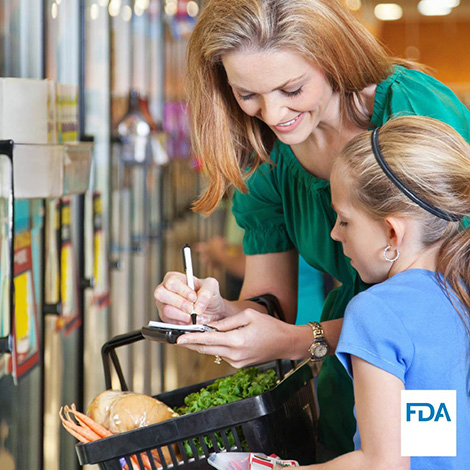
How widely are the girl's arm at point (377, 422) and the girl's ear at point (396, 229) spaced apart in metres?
0.25

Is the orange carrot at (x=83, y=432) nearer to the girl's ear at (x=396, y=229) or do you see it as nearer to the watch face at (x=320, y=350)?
the watch face at (x=320, y=350)

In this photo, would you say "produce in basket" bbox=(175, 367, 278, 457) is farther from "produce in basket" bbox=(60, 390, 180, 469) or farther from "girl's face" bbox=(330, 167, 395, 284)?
"girl's face" bbox=(330, 167, 395, 284)

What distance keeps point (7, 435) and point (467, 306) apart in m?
1.24

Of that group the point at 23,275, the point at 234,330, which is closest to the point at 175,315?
the point at 234,330

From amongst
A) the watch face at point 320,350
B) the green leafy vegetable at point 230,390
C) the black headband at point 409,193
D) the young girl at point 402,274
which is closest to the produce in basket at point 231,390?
the green leafy vegetable at point 230,390

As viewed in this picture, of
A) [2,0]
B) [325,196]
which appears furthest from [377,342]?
[2,0]

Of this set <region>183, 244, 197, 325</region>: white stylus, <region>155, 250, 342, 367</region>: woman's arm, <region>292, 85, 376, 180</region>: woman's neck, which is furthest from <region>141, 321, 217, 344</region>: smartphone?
<region>292, 85, 376, 180</region>: woman's neck

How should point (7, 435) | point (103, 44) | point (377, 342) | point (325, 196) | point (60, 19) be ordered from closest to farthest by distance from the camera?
point (377, 342)
point (325, 196)
point (7, 435)
point (60, 19)
point (103, 44)

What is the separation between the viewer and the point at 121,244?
3.72 meters

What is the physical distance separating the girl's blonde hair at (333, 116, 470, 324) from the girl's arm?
0.71ft

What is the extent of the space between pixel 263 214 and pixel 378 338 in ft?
2.68

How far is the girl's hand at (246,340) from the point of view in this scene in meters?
1.45

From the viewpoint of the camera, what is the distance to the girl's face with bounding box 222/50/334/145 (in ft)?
5.17

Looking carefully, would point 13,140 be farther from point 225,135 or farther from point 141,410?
point 141,410
